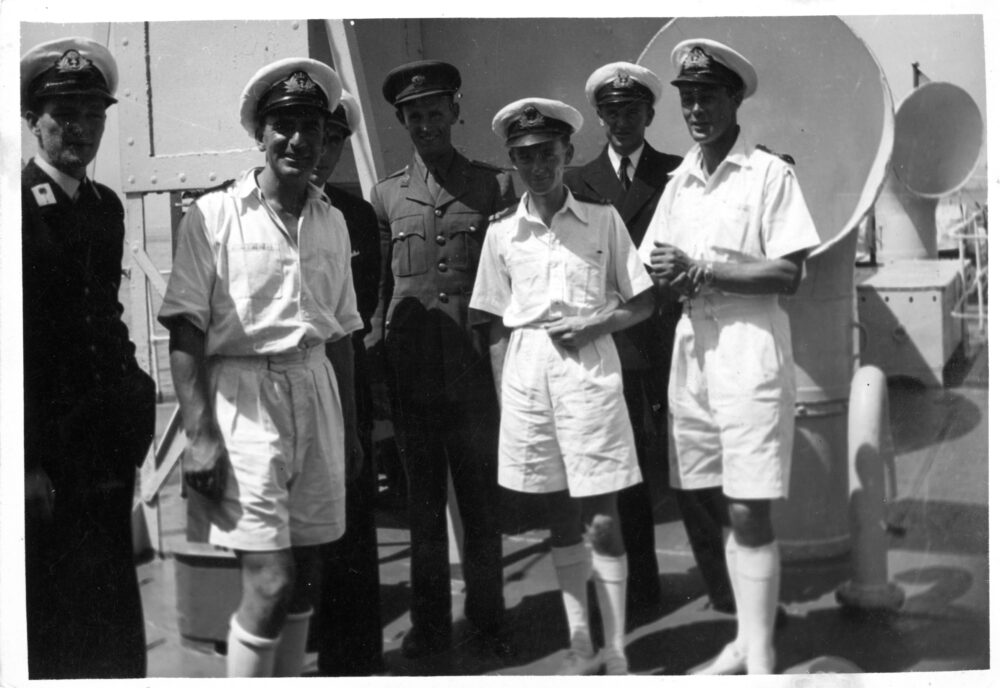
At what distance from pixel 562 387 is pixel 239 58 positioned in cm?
151

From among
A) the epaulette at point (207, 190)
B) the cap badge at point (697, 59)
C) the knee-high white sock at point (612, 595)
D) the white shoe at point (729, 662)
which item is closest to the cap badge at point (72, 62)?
the epaulette at point (207, 190)

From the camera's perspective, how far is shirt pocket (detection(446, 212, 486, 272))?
338 cm

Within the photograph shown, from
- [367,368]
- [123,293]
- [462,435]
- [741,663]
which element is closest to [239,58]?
[123,293]

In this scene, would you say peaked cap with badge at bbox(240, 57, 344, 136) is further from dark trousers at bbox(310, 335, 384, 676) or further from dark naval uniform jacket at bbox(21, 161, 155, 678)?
dark trousers at bbox(310, 335, 384, 676)

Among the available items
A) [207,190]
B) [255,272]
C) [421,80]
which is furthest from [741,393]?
[207,190]

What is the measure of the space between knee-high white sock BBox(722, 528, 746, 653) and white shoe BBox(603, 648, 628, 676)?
39cm

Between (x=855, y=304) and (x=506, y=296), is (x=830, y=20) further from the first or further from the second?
(x=506, y=296)

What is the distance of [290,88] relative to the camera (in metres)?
3.12

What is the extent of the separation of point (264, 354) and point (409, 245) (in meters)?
0.65

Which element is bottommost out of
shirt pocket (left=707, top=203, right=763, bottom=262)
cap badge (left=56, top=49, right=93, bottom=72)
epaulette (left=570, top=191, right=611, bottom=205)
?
shirt pocket (left=707, top=203, right=763, bottom=262)

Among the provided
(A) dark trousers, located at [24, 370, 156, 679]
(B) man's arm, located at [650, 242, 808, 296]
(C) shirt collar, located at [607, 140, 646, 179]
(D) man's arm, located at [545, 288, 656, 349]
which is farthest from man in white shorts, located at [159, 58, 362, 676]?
(B) man's arm, located at [650, 242, 808, 296]

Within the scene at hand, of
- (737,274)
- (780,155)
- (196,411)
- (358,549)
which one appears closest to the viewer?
(196,411)

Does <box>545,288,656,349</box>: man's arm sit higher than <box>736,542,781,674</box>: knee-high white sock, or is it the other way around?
<box>545,288,656,349</box>: man's arm

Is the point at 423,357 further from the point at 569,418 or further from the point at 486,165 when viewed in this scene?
the point at 486,165
